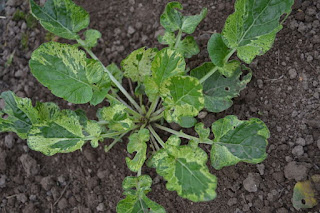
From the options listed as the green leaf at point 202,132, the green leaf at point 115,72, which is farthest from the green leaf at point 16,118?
the green leaf at point 202,132

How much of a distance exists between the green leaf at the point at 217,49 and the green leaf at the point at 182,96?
266mm

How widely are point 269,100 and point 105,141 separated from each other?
3.14ft

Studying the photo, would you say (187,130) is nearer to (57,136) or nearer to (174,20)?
(174,20)

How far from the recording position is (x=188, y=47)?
1767mm

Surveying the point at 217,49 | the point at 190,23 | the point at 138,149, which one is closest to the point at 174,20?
the point at 190,23

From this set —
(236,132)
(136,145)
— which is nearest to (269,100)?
(236,132)

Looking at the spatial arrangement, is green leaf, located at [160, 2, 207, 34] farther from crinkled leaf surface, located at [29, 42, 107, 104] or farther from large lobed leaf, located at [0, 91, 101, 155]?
large lobed leaf, located at [0, 91, 101, 155]

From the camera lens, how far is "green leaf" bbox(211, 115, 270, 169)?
144cm

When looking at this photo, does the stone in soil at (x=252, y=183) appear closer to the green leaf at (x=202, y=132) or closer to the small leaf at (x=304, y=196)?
the small leaf at (x=304, y=196)

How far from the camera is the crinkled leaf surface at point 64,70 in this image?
4.87 feet

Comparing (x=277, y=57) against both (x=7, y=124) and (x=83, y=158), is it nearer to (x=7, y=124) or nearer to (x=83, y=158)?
(x=83, y=158)

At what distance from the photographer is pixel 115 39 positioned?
2.10 metres

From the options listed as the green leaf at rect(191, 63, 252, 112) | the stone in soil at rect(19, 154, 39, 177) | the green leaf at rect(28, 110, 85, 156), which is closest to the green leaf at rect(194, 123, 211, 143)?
the green leaf at rect(191, 63, 252, 112)

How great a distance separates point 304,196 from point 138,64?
1063 millimetres
